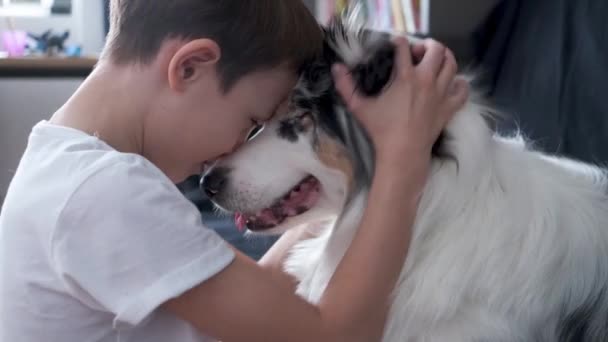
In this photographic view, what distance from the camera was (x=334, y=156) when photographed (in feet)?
3.57

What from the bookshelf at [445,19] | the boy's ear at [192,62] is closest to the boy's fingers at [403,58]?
the boy's ear at [192,62]

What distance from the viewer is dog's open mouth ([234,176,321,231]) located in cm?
113

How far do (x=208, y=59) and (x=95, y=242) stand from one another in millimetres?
287

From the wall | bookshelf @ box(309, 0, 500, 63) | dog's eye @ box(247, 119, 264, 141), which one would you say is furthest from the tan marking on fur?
the wall

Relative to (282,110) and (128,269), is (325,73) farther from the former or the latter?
(128,269)

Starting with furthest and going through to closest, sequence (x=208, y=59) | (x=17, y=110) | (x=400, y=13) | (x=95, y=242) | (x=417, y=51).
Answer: (x=17, y=110), (x=400, y=13), (x=417, y=51), (x=208, y=59), (x=95, y=242)

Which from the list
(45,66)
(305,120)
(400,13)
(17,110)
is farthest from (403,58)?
(17,110)

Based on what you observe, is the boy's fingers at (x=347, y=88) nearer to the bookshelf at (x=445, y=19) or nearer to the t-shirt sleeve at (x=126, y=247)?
the t-shirt sleeve at (x=126, y=247)

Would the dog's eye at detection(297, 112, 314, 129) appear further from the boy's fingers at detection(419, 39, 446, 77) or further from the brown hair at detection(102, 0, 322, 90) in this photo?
the boy's fingers at detection(419, 39, 446, 77)

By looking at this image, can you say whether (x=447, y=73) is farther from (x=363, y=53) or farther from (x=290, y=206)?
(x=290, y=206)

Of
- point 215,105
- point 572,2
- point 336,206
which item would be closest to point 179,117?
point 215,105

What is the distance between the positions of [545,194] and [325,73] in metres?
0.37

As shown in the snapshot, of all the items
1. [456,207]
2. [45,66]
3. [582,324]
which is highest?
[456,207]

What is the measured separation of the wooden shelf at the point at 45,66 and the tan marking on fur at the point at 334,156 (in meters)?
1.39
